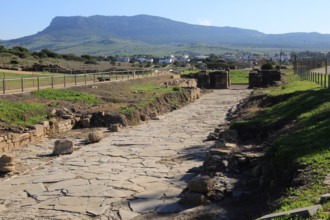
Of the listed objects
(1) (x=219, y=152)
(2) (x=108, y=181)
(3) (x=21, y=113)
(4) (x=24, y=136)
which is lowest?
(2) (x=108, y=181)

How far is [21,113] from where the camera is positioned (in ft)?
63.9

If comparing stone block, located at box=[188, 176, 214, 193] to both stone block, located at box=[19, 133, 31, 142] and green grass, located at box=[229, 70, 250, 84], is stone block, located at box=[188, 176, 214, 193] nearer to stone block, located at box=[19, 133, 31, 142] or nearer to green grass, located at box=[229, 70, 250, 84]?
stone block, located at box=[19, 133, 31, 142]

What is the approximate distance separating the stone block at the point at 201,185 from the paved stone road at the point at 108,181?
18.9 inches

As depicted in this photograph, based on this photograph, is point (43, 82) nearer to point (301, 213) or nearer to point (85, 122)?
point (85, 122)

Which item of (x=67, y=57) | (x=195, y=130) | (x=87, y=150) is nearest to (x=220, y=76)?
(x=67, y=57)

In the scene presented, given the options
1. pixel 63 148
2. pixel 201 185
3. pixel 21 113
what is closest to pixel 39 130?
pixel 21 113

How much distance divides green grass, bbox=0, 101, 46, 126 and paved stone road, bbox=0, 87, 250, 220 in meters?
1.91

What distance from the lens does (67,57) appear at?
75375mm

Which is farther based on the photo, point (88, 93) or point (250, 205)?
point (88, 93)

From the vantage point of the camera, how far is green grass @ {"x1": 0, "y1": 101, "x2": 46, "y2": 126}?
18.4 metres

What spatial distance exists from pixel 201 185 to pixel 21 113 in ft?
39.1

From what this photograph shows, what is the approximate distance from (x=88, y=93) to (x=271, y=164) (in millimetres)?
20529

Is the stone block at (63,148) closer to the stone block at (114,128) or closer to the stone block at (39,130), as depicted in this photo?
the stone block at (39,130)

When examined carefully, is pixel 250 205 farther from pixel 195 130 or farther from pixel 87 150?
pixel 195 130
